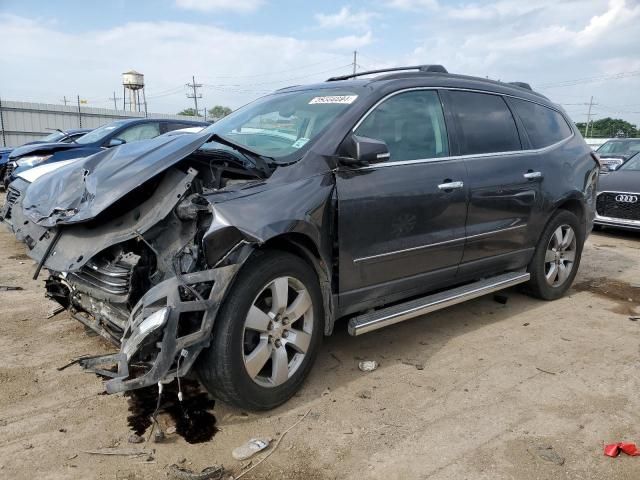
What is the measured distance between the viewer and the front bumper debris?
2.46 metres

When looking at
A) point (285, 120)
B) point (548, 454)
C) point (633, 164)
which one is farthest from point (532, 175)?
point (633, 164)

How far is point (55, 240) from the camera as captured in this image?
9.95 ft

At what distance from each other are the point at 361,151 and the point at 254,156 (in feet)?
2.12

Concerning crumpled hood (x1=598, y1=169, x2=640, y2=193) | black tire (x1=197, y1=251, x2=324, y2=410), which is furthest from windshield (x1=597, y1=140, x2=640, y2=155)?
black tire (x1=197, y1=251, x2=324, y2=410)

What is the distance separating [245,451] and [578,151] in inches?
173

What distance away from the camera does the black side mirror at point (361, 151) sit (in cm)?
310

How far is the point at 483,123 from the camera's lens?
4.22 meters

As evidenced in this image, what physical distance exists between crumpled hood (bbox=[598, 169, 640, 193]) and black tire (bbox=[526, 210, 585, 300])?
3.92 meters

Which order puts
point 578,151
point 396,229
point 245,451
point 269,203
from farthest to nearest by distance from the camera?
point 578,151 < point 396,229 < point 269,203 < point 245,451

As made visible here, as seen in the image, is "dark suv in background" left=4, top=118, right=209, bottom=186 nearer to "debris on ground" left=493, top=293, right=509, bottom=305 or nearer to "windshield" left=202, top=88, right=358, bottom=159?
Result: "windshield" left=202, top=88, right=358, bottom=159

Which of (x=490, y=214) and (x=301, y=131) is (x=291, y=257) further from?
(x=490, y=214)

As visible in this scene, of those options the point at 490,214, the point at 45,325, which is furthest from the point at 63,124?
the point at 490,214

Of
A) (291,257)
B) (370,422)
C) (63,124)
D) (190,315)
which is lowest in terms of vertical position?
(370,422)

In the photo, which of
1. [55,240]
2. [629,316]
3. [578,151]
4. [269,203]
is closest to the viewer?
[269,203]
